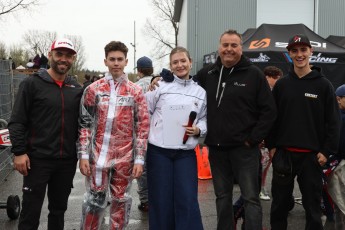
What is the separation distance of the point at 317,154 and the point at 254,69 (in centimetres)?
98

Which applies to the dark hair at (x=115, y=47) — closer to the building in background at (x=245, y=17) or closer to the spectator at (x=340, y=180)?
the spectator at (x=340, y=180)

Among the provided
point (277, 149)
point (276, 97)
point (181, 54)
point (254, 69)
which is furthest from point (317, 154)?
point (181, 54)

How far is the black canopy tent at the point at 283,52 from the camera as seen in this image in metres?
11.0

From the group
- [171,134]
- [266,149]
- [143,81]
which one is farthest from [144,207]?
[171,134]

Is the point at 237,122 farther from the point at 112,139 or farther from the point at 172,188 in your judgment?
the point at 112,139

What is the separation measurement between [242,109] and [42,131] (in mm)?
1793

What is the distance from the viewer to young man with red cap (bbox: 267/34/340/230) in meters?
3.48

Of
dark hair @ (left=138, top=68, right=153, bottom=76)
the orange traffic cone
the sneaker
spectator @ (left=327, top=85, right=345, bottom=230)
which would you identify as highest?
dark hair @ (left=138, top=68, right=153, bottom=76)

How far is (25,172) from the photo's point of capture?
10.8ft

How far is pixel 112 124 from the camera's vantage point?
3.28 m

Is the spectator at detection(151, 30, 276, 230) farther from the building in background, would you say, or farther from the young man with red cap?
the building in background

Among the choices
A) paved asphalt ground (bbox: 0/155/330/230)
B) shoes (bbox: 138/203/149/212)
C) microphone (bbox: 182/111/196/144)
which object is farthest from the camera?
shoes (bbox: 138/203/149/212)

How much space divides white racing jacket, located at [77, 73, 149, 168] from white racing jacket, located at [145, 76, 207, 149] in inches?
6.4

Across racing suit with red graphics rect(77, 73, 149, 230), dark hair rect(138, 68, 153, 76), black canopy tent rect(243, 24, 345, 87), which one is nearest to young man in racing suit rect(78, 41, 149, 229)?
racing suit with red graphics rect(77, 73, 149, 230)
